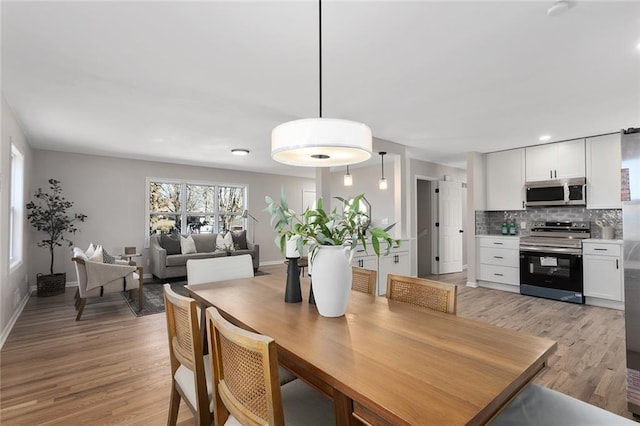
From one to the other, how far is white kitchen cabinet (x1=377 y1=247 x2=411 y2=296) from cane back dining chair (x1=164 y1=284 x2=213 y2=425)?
10.3ft

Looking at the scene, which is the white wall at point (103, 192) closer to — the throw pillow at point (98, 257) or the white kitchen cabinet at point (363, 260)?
the throw pillow at point (98, 257)

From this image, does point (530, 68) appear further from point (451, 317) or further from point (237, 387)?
point (237, 387)

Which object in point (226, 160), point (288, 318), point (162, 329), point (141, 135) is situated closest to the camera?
point (288, 318)

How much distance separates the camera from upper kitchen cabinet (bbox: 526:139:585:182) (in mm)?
4474

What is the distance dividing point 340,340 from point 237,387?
1.30 feet

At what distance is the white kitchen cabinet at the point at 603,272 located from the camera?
3.92 meters

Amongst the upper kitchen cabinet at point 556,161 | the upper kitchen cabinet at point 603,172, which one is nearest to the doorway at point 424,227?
the upper kitchen cabinet at point 556,161

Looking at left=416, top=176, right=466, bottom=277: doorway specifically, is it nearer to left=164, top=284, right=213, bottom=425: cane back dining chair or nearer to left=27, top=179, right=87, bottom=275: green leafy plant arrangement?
left=164, top=284, right=213, bottom=425: cane back dining chair

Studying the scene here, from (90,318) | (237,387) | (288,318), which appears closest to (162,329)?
(90,318)

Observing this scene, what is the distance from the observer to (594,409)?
1.17 metres

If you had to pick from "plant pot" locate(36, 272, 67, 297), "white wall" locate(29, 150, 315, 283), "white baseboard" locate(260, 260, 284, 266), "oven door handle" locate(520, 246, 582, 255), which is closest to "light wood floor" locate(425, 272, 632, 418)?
"oven door handle" locate(520, 246, 582, 255)

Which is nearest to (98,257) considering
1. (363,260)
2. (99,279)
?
(99,279)

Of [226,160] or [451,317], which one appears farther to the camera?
[226,160]

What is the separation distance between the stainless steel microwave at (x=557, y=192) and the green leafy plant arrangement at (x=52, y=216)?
745 cm
